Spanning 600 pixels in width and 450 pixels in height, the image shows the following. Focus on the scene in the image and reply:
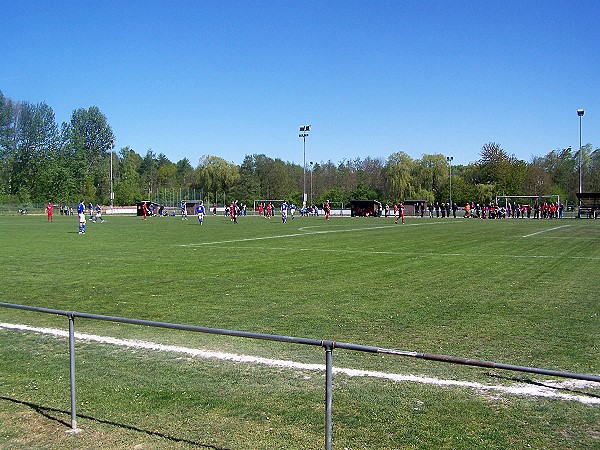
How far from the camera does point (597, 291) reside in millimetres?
13023

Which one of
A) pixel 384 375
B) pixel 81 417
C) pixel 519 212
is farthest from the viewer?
pixel 519 212

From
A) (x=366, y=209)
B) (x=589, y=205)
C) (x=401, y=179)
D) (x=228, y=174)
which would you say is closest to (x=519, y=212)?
(x=589, y=205)

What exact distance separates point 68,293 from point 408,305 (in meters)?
7.12

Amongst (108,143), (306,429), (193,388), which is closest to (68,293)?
(193,388)

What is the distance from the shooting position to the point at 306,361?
764 centimetres

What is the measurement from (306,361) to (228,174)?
126 metres

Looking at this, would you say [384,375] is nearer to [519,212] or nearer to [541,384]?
[541,384]

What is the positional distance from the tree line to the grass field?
3483 inches

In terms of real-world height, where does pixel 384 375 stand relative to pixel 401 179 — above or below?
below

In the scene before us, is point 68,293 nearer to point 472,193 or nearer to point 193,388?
point 193,388

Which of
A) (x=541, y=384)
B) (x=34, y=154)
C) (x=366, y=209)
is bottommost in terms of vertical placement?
(x=541, y=384)

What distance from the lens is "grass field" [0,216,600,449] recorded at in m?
5.33

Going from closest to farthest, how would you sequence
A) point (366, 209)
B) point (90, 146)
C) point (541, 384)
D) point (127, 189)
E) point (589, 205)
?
1. point (541, 384)
2. point (589, 205)
3. point (366, 209)
4. point (127, 189)
5. point (90, 146)

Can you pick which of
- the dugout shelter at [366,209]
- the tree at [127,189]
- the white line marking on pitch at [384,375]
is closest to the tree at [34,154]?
the tree at [127,189]
